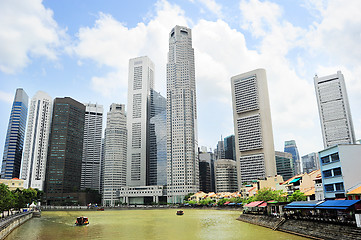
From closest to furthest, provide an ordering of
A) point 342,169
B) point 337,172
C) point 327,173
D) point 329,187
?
point 342,169 → point 337,172 → point 329,187 → point 327,173

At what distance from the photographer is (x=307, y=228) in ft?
145

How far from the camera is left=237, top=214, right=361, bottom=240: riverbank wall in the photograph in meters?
35.2

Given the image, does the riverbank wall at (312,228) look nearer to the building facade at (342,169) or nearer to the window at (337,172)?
the building facade at (342,169)

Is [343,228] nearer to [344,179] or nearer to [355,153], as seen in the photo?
[344,179]

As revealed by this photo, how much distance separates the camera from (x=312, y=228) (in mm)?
43125

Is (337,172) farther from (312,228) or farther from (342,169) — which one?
(312,228)

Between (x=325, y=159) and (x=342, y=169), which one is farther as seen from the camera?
(x=325, y=159)

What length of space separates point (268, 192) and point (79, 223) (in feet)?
171

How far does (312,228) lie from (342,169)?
50.2 feet

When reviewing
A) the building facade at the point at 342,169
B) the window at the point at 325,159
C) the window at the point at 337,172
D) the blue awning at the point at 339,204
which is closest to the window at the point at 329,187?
the building facade at the point at 342,169

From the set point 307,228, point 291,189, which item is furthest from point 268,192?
point 307,228

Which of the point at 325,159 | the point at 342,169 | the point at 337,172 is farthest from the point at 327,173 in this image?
the point at 342,169

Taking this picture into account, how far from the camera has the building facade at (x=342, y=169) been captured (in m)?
51.7

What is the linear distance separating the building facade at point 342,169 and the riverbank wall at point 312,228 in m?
11.2
